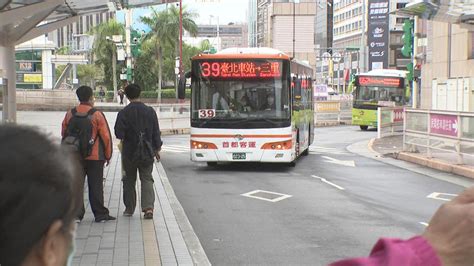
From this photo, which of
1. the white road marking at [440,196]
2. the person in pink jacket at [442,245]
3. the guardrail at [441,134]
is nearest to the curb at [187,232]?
the white road marking at [440,196]

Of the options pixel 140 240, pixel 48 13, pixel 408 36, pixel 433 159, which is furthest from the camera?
pixel 408 36

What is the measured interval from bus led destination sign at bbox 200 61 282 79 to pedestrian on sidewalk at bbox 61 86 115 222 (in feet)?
24.1

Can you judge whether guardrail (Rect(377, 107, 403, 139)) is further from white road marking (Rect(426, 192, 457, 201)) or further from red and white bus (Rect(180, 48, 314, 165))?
white road marking (Rect(426, 192, 457, 201))

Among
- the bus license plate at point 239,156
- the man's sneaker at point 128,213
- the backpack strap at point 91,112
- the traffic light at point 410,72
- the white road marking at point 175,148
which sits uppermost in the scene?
the traffic light at point 410,72

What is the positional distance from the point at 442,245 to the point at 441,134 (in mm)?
16100

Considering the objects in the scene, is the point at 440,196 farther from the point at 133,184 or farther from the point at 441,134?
the point at 133,184

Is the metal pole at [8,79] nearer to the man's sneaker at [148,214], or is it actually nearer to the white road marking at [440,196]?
the man's sneaker at [148,214]

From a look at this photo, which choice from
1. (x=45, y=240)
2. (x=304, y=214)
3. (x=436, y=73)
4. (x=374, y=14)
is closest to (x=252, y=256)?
(x=304, y=214)

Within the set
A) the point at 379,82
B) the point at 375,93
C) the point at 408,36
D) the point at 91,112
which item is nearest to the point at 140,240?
the point at 91,112

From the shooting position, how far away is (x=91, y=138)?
27.1ft

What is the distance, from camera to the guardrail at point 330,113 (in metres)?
39.1

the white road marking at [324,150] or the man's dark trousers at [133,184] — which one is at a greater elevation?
the man's dark trousers at [133,184]

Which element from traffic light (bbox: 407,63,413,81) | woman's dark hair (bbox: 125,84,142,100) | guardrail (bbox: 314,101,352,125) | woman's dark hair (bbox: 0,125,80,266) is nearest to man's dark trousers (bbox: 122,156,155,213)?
woman's dark hair (bbox: 125,84,142,100)

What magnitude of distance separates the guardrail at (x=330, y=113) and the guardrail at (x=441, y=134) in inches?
763
